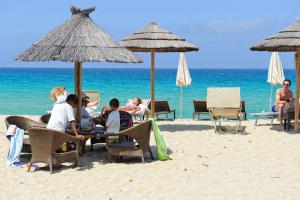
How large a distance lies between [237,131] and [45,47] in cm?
473

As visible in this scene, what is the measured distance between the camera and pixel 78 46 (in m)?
7.41

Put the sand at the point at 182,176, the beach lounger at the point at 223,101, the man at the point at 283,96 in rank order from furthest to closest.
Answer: the man at the point at 283,96 → the beach lounger at the point at 223,101 → the sand at the point at 182,176

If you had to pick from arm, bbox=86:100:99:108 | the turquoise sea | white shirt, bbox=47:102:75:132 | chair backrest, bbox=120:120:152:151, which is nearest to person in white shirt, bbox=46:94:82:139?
white shirt, bbox=47:102:75:132

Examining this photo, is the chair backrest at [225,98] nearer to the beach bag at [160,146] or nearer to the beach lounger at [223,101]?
the beach lounger at [223,101]

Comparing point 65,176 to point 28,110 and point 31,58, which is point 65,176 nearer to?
point 31,58

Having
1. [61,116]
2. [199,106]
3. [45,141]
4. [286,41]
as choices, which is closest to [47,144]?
[45,141]

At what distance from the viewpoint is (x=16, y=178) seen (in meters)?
6.44

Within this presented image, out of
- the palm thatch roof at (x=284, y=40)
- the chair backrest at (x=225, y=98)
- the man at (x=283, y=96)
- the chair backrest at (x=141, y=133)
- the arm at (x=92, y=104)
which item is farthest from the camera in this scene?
the arm at (x=92, y=104)

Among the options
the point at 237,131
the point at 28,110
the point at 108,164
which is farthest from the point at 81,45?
the point at 28,110

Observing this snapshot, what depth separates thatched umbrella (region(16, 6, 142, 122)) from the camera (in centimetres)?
729

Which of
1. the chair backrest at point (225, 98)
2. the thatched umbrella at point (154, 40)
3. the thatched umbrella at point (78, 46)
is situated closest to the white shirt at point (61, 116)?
the thatched umbrella at point (78, 46)

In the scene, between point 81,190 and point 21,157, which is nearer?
point 81,190

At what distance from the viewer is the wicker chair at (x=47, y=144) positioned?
6566mm

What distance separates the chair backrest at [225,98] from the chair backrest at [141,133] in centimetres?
384
